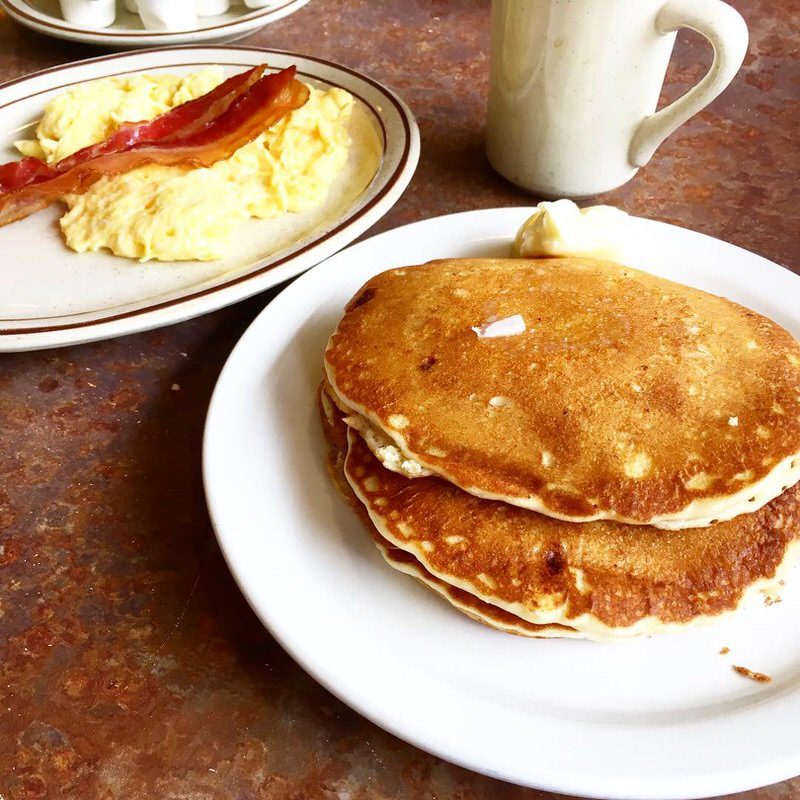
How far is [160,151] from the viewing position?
1.68m

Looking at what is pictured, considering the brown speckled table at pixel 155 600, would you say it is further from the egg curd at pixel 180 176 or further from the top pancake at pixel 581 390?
the top pancake at pixel 581 390

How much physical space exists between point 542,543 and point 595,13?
3.33ft

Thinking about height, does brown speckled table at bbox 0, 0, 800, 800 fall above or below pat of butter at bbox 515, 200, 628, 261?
below

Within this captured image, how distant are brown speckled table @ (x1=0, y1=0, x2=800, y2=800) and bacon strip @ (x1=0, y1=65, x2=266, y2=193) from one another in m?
0.48

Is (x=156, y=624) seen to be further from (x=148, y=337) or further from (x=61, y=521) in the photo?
(x=148, y=337)

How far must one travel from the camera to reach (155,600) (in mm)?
1031

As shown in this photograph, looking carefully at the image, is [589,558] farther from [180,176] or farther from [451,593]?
[180,176]

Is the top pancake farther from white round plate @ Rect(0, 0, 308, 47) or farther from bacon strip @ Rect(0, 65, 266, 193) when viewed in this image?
white round plate @ Rect(0, 0, 308, 47)

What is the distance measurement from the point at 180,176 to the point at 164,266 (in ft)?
0.91

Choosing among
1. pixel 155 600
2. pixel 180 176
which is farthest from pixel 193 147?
pixel 155 600

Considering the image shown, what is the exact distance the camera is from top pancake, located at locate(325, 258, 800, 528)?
36.4 inches

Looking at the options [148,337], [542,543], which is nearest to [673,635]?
[542,543]

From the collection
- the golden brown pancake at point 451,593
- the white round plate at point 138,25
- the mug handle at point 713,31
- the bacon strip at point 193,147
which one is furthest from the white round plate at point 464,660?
the white round plate at point 138,25

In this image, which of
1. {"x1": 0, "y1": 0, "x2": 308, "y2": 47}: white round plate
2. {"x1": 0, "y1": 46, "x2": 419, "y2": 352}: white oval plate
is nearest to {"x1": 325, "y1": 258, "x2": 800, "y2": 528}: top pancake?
{"x1": 0, "y1": 46, "x2": 419, "y2": 352}: white oval plate
